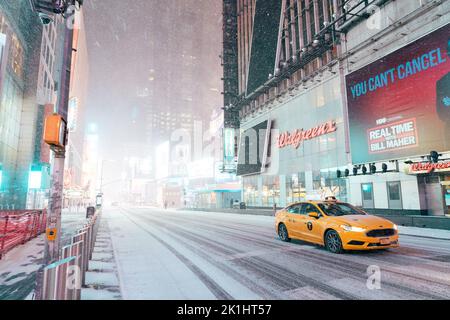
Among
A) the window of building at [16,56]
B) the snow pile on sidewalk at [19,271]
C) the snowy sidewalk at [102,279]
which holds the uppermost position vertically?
the window of building at [16,56]

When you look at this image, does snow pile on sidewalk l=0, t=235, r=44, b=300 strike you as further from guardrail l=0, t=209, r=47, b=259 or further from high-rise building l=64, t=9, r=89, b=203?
high-rise building l=64, t=9, r=89, b=203

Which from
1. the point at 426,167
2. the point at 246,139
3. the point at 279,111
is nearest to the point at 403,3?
the point at 426,167

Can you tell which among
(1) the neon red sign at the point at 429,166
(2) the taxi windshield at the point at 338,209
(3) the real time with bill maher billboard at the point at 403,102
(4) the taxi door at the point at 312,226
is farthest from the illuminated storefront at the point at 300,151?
(4) the taxi door at the point at 312,226

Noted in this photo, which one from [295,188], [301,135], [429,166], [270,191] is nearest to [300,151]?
[301,135]

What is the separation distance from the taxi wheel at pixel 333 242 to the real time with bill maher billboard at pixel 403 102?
13688mm

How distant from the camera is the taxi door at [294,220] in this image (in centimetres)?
946

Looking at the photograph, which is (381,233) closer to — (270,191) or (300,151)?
(300,151)

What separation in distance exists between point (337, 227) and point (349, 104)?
1895 centimetres

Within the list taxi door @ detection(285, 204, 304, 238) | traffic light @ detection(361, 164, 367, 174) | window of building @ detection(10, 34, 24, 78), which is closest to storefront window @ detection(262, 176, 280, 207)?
traffic light @ detection(361, 164, 367, 174)

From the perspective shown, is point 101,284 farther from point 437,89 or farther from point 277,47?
point 277,47

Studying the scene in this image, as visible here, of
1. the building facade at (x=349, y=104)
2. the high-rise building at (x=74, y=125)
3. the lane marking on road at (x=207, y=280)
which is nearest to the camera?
the lane marking on road at (x=207, y=280)

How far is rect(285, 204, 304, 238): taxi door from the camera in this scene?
9.46m

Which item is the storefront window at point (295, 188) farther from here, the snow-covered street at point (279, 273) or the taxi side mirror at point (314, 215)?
the taxi side mirror at point (314, 215)

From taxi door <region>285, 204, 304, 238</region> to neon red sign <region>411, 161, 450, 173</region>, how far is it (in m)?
12.3
